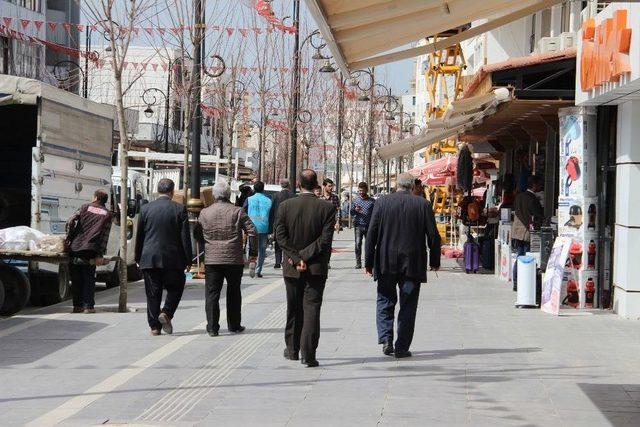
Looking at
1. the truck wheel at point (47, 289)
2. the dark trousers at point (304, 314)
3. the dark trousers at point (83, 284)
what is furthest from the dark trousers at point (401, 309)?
the truck wheel at point (47, 289)

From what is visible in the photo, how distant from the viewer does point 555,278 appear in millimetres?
16531

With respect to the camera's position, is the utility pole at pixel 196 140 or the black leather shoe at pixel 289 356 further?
the utility pole at pixel 196 140

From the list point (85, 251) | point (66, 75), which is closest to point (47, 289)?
point (85, 251)

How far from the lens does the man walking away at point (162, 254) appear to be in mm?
13469

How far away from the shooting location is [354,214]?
2564 cm

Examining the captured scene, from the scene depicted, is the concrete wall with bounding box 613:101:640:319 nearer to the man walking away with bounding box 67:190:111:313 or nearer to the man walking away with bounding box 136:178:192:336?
the man walking away with bounding box 136:178:192:336

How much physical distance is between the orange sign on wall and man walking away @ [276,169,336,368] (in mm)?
4333

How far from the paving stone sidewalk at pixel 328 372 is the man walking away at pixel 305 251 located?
0.43 m

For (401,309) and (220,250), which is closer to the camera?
(401,309)

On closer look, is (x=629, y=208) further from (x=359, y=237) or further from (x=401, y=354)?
(x=359, y=237)

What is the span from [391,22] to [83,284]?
873 cm

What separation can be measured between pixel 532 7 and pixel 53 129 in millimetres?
10302

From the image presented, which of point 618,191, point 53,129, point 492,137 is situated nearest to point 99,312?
point 53,129

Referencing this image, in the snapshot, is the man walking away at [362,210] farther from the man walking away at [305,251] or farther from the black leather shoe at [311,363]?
the black leather shoe at [311,363]
